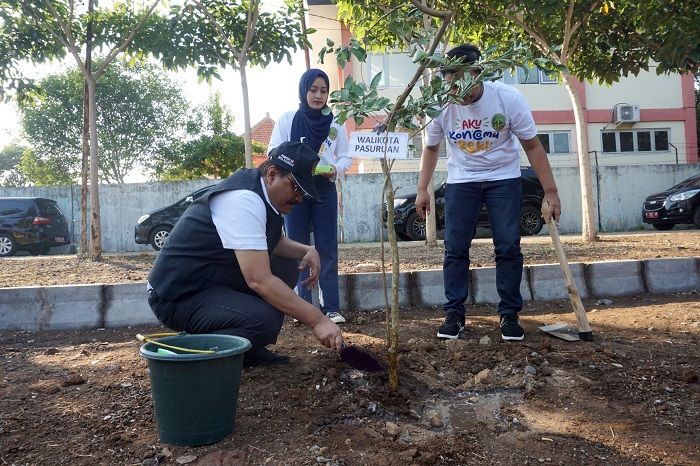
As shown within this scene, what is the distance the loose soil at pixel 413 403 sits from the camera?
7.79 ft

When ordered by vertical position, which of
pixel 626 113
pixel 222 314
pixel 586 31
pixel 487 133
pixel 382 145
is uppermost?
pixel 626 113

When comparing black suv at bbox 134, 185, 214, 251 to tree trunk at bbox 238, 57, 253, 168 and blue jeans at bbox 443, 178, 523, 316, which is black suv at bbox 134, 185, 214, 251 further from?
blue jeans at bbox 443, 178, 523, 316

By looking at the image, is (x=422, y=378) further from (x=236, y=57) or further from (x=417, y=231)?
(x=417, y=231)

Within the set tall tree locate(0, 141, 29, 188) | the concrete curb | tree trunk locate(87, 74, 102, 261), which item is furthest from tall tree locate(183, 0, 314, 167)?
tall tree locate(0, 141, 29, 188)

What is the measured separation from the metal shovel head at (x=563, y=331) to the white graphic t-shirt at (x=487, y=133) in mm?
1020

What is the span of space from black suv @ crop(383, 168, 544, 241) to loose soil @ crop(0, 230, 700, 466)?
28.7 feet

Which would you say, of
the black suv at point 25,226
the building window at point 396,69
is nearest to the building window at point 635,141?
the building window at point 396,69

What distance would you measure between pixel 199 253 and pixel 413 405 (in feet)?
4.11

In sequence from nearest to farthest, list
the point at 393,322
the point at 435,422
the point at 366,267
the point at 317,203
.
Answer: the point at 435,422, the point at 393,322, the point at 317,203, the point at 366,267

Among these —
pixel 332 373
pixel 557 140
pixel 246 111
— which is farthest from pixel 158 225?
pixel 557 140

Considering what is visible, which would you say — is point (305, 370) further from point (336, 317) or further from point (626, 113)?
point (626, 113)

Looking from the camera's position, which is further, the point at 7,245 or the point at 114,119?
the point at 114,119

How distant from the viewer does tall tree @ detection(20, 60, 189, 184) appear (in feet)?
83.5

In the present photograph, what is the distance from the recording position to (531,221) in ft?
45.3
